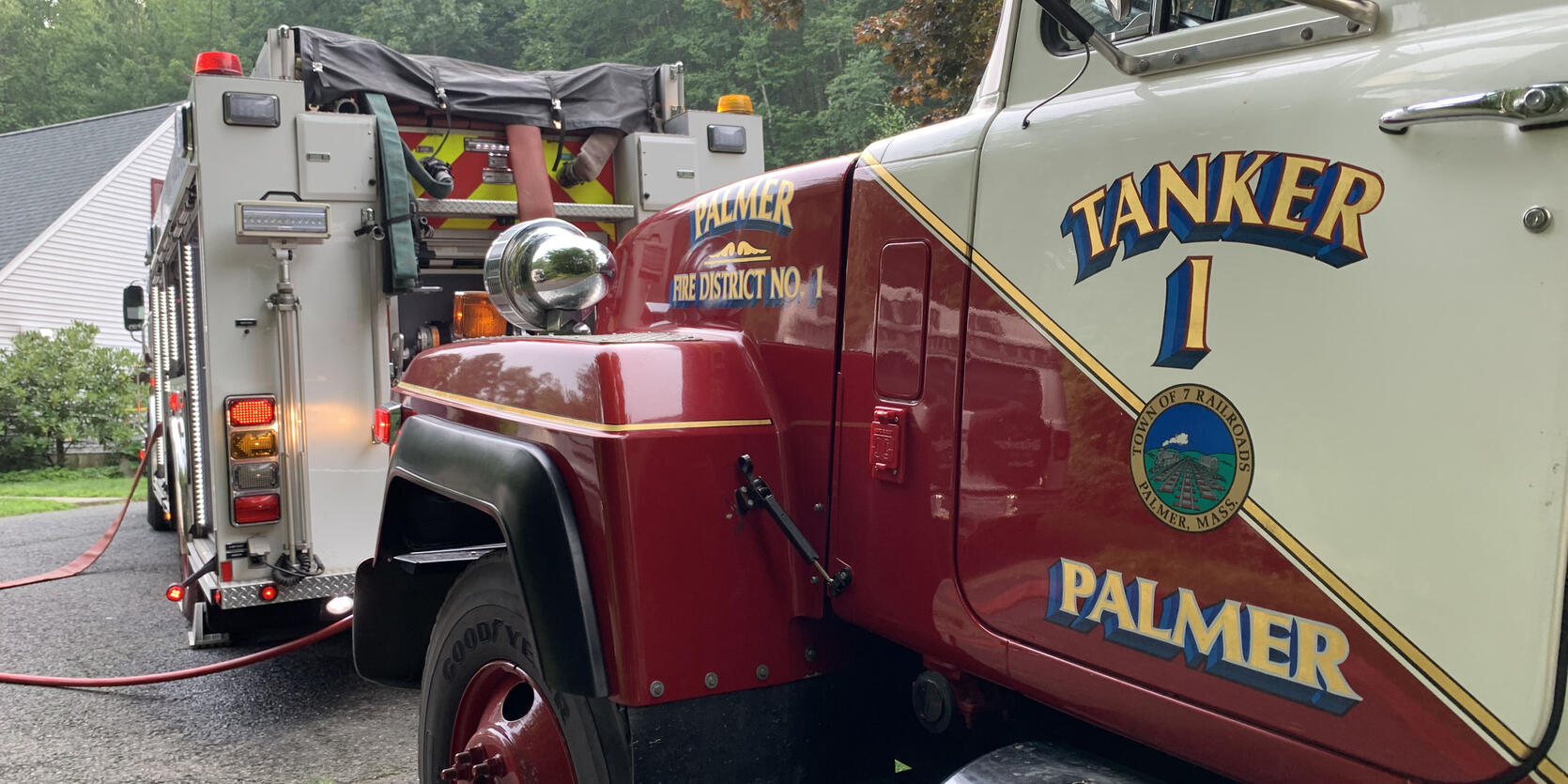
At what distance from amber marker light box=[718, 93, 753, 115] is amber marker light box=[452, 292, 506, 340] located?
151 cm

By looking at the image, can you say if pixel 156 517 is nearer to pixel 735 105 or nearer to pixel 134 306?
Result: pixel 134 306

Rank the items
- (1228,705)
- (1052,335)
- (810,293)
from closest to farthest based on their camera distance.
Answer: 1. (1228,705)
2. (1052,335)
3. (810,293)

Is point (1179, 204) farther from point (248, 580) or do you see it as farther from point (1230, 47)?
point (248, 580)

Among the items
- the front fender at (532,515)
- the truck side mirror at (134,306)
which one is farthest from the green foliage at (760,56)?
the front fender at (532,515)

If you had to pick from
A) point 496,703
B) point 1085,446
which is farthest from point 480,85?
point 1085,446

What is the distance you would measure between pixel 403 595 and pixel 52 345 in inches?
788

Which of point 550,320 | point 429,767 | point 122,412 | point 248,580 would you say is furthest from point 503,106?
point 122,412

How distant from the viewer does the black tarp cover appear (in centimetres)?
537

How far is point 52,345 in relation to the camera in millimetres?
19531

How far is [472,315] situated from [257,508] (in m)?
1.26

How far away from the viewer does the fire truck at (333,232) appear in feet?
16.4

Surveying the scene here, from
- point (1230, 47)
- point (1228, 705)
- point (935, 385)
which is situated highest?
point (1230, 47)

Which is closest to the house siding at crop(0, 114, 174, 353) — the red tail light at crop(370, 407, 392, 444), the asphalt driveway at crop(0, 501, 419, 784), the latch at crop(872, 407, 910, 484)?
the asphalt driveway at crop(0, 501, 419, 784)

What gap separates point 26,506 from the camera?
13430 millimetres
